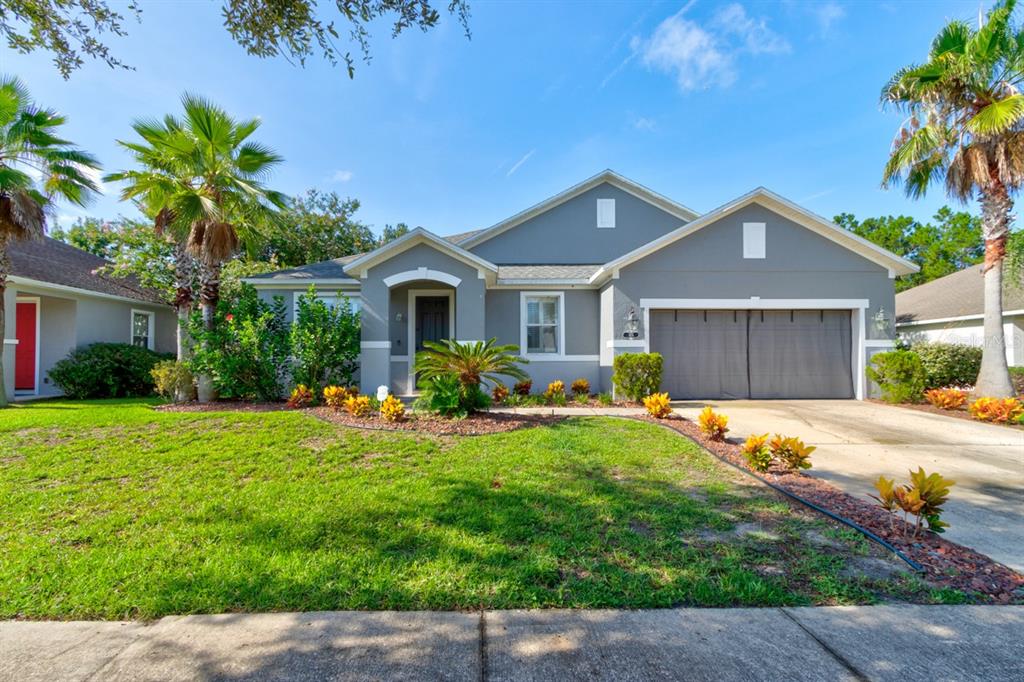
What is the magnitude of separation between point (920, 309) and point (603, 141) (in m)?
15.3

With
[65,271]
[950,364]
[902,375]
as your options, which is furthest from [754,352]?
[65,271]

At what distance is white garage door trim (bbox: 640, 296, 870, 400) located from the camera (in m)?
10.7

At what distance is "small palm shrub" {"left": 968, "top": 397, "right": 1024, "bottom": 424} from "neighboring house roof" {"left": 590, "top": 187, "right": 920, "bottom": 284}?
400cm

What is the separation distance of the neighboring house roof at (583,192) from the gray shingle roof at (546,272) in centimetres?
131

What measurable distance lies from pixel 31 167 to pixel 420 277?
28.5ft

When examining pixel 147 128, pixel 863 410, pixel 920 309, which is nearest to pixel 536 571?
pixel 863 410

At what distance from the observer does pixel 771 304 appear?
10.7 meters

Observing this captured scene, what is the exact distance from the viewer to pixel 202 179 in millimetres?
9211

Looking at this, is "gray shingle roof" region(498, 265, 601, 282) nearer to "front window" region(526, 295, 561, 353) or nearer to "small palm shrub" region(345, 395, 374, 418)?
"front window" region(526, 295, 561, 353)

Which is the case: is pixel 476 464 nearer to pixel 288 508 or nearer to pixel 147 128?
pixel 288 508

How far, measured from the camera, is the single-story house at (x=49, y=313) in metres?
11.0

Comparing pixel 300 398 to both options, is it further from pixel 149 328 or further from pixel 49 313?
pixel 149 328

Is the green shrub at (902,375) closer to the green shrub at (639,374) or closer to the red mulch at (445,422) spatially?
the green shrub at (639,374)

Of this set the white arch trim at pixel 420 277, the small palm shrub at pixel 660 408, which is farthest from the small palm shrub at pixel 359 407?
the small palm shrub at pixel 660 408
